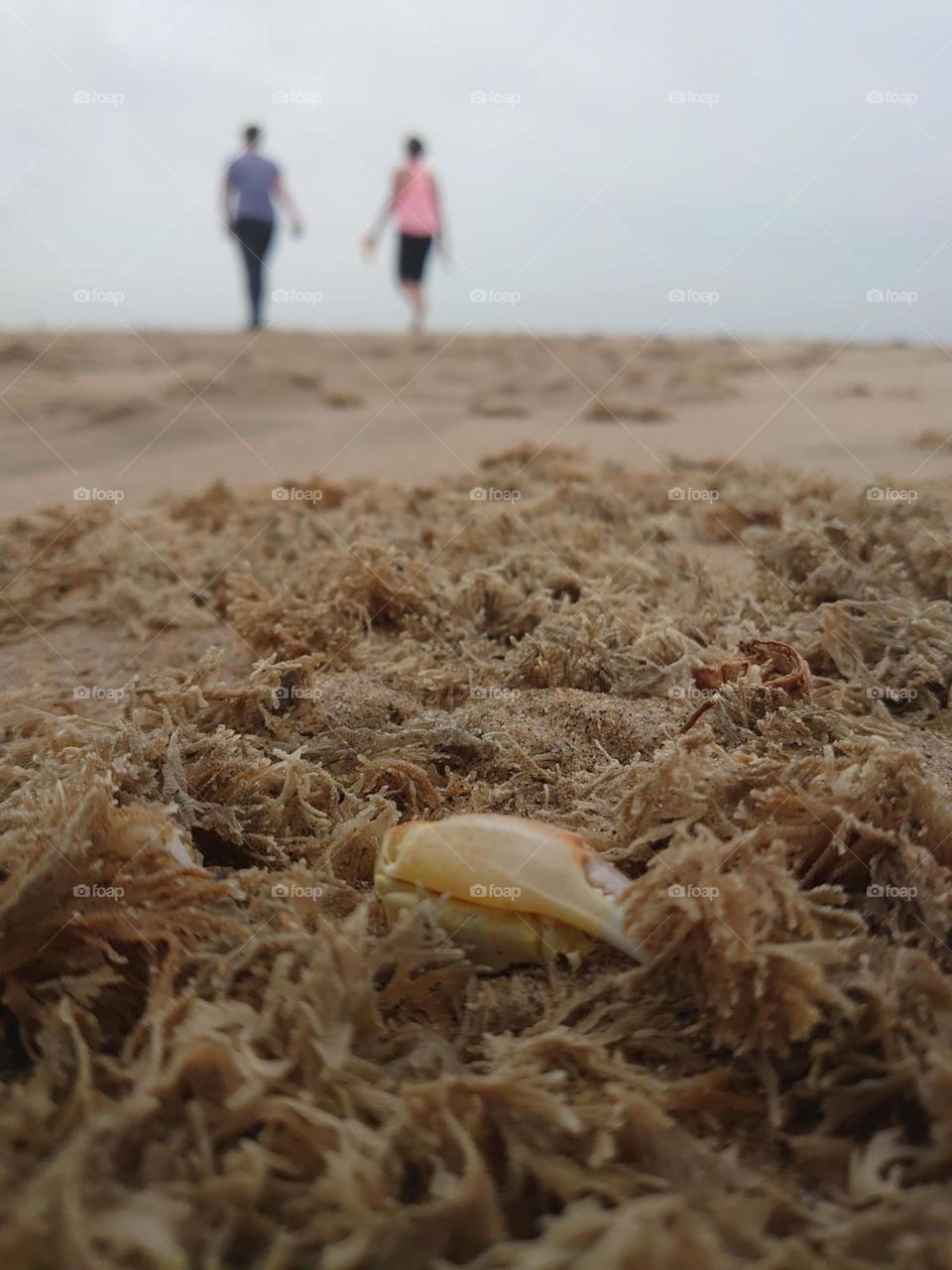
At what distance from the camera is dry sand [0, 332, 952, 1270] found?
1.00 meters

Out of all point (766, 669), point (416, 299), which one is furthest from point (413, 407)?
point (766, 669)

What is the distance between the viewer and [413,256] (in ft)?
27.0

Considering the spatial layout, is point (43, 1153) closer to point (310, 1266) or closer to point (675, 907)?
point (310, 1266)

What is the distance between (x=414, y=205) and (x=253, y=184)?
4.08 feet

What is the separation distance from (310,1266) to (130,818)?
2.19ft

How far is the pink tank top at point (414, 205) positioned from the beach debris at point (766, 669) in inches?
268

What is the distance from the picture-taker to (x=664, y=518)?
367 cm

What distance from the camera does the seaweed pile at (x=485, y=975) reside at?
985 mm

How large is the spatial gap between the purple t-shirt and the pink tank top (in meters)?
1.00

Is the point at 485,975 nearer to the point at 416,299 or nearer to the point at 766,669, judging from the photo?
the point at 766,669

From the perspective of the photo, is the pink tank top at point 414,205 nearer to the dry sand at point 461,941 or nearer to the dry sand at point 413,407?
the dry sand at point 413,407

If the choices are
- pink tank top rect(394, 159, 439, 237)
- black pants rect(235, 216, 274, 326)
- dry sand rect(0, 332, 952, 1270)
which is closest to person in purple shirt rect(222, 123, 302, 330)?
black pants rect(235, 216, 274, 326)

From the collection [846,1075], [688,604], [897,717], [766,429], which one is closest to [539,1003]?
[846,1075]

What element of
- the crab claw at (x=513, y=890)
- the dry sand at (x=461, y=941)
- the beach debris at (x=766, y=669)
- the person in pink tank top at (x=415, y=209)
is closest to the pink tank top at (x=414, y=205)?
the person in pink tank top at (x=415, y=209)
